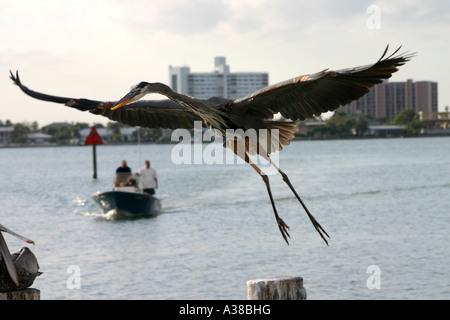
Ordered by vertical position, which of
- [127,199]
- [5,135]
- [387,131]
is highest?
[5,135]

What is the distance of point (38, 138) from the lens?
174625 mm

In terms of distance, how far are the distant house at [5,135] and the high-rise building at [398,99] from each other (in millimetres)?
75091

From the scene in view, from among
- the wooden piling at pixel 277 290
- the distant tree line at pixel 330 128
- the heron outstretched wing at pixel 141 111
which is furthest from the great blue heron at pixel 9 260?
the distant tree line at pixel 330 128

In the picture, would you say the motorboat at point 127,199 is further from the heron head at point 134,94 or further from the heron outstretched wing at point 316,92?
the heron head at point 134,94

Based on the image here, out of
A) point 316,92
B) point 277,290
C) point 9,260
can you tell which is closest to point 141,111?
point 316,92

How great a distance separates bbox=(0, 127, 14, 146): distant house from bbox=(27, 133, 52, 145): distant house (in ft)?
16.4

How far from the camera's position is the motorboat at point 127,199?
25.5 metres

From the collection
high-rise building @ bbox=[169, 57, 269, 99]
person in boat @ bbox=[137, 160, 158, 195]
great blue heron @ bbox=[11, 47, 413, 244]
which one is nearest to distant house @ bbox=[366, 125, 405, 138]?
high-rise building @ bbox=[169, 57, 269, 99]

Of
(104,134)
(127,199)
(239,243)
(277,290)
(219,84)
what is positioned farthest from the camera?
(104,134)

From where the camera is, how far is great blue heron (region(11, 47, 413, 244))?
5.75m

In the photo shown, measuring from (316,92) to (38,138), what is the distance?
175 m

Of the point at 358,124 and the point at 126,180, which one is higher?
the point at 358,124

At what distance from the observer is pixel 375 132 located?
539ft

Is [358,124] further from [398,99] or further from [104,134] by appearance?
[104,134]
